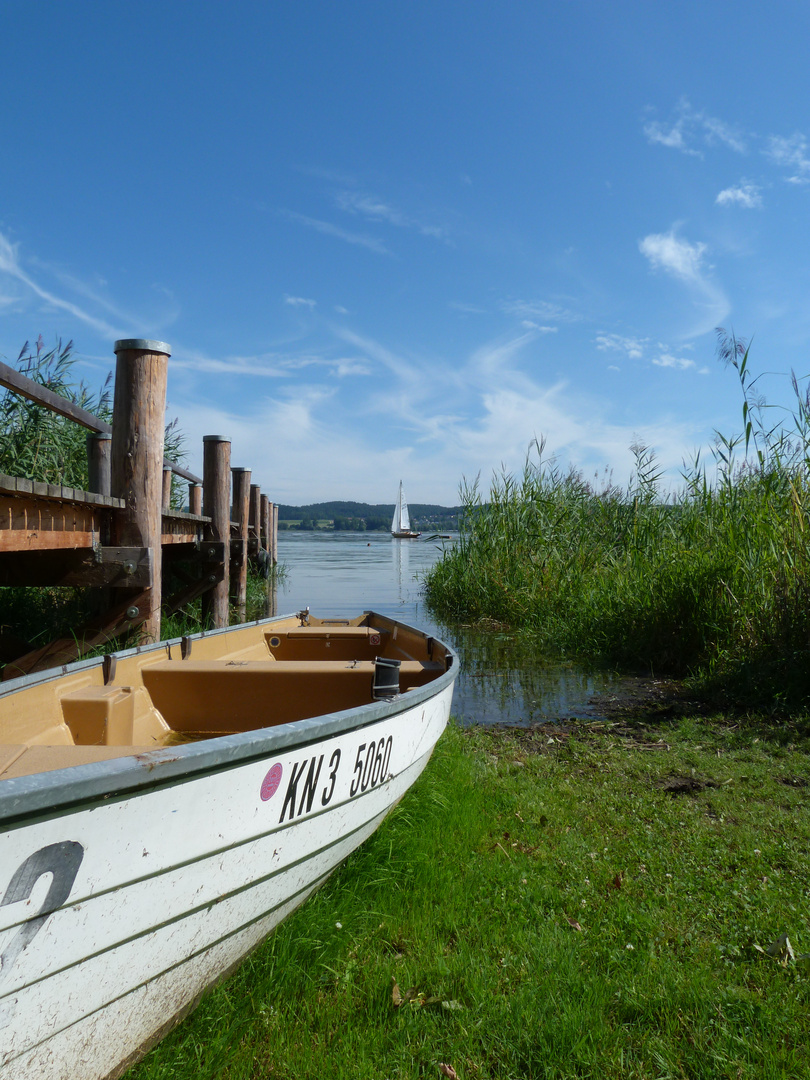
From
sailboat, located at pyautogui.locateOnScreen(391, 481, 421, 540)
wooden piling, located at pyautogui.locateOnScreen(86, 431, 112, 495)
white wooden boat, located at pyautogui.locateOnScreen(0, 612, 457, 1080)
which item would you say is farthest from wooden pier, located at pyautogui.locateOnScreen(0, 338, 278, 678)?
sailboat, located at pyautogui.locateOnScreen(391, 481, 421, 540)

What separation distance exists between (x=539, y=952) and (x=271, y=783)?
4.14ft

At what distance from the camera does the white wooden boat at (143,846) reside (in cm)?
162

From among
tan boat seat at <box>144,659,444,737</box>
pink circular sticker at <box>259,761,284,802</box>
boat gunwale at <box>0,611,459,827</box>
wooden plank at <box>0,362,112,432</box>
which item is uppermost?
wooden plank at <box>0,362,112,432</box>

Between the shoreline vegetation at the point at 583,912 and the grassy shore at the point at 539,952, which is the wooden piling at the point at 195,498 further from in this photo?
the grassy shore at the point at 539,952

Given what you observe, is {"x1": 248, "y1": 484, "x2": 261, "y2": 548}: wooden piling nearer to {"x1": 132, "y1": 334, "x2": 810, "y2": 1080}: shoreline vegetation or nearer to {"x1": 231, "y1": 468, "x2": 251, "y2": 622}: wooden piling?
{"x1": 231, "y1": 468, "x2": 251, "y2": 622}: wooden piling

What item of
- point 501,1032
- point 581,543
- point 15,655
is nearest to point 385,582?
point 581,543

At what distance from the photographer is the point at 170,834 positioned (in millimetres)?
1884

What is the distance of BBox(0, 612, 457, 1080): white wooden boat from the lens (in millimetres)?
1625

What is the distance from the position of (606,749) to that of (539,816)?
1.54 meters

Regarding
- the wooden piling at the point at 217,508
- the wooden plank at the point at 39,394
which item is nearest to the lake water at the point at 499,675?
the wooden piling at the point at 217,508

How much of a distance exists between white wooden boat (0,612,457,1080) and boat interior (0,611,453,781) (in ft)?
0.05

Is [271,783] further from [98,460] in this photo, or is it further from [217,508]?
[217,508]

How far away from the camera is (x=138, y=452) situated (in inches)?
214

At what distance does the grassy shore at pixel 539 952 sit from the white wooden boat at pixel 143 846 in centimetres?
20
